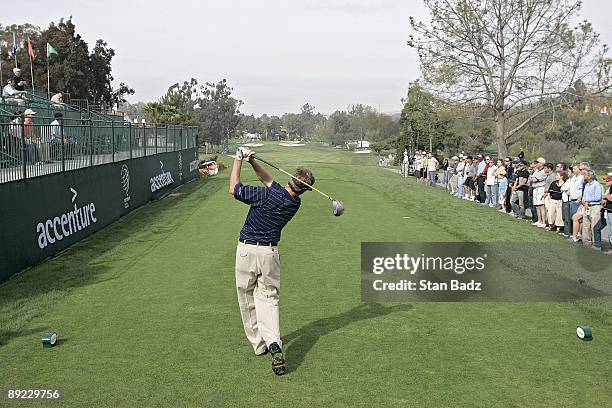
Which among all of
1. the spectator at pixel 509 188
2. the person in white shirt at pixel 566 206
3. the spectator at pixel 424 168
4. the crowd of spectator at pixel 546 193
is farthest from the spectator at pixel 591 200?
the spectator at pixel 424 168

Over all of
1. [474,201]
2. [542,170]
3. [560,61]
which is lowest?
[474,201]

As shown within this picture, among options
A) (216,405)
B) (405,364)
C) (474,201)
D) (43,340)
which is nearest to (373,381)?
(405,364)

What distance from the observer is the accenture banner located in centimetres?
1159

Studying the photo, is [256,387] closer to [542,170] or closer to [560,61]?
[542,170]

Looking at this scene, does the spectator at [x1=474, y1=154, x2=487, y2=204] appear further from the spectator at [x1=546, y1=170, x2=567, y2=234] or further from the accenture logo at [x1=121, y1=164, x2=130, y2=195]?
the accenture logo at [x1=121, y1=164, x2=130, y2=195]

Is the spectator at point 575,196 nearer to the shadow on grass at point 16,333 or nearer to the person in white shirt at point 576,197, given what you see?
the person in white shirt at point 576,197

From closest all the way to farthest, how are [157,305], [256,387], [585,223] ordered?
[256,387] < [157,305] < [585,223]

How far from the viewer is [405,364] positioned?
22.6ft

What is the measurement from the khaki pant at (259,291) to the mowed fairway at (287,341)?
1.06ft

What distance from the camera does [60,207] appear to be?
1413cm

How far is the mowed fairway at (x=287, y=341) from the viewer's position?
614 centimetres

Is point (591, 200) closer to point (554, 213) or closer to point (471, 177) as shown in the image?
point (554, 213)

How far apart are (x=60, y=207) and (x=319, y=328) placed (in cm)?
834

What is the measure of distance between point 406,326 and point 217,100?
120 metres
